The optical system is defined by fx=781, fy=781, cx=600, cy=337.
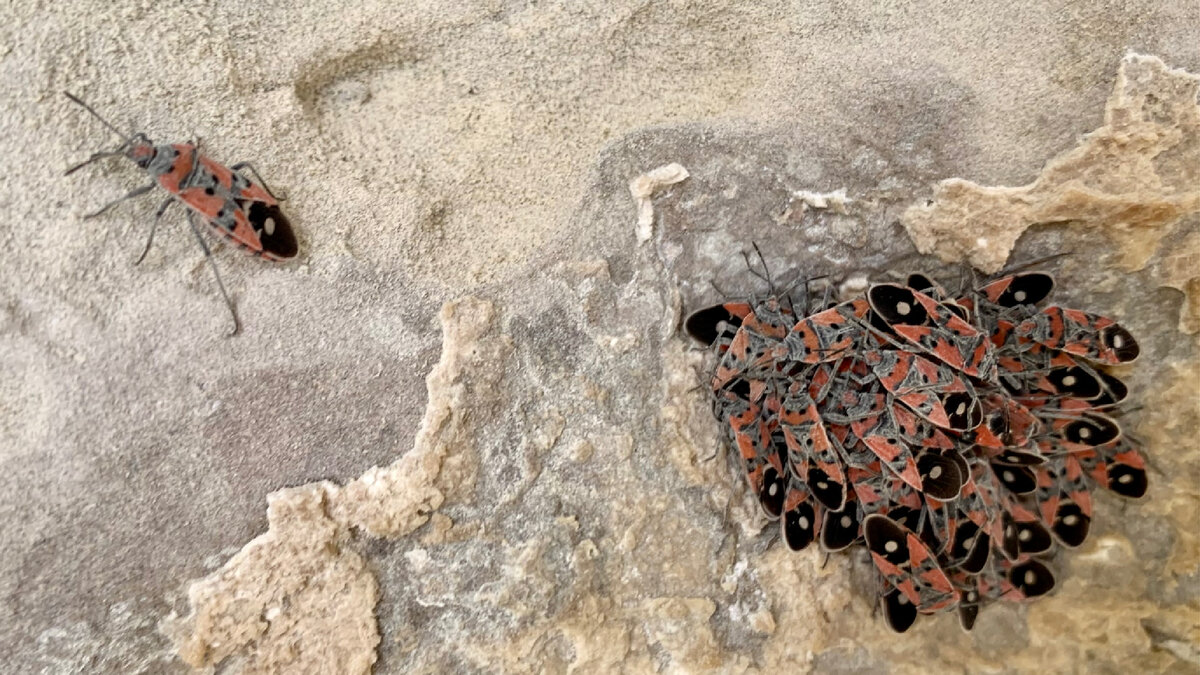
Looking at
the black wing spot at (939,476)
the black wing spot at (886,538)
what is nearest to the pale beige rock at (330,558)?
the black wing spot at (886,538)

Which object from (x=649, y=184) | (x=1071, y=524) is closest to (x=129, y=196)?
(x=649, y=184)

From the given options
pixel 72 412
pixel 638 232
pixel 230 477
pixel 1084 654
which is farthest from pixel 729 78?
pixel 1084 654

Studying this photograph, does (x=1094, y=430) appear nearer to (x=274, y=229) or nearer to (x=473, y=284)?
(x=473, y=284)

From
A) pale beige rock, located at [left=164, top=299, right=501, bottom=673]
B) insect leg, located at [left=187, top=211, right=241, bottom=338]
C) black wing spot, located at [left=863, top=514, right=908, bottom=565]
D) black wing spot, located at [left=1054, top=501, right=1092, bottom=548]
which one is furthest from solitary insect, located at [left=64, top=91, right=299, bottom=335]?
black wing spot, located at [left=1054, top=501, right=1092, bottom=548]

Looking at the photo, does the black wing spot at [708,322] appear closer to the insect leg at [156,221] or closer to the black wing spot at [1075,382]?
the black wing spot at [1075,382]

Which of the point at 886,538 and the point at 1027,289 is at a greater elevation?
the point at 1027,289

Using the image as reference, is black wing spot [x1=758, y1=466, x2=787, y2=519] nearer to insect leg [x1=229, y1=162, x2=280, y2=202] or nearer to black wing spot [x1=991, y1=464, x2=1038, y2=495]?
black wing spot [x1=991, y1=464, x2=1038, y2=495]
